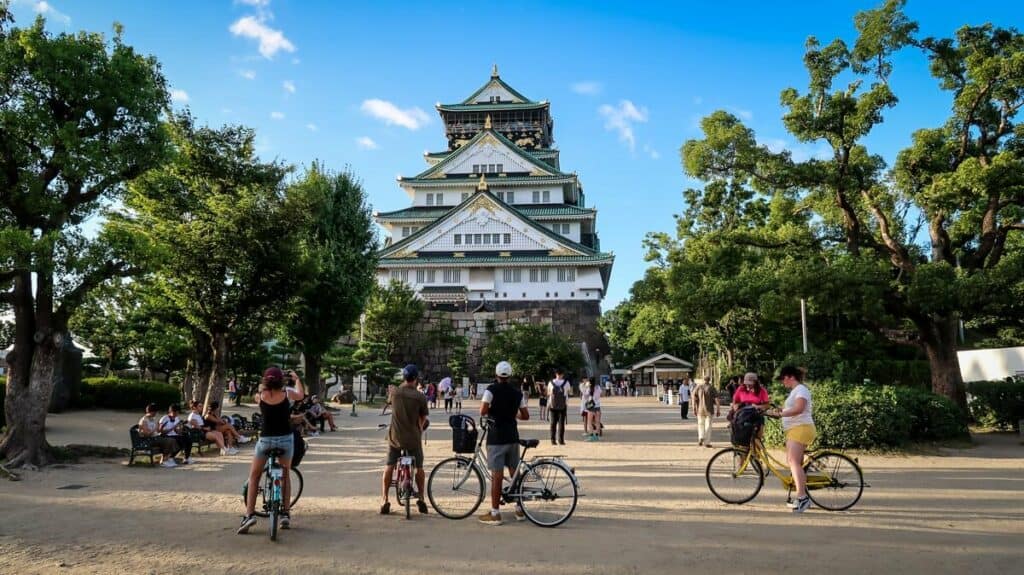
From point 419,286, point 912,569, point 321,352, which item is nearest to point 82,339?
point 321,352

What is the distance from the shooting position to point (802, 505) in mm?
7285

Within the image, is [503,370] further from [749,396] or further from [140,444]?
[140,444]

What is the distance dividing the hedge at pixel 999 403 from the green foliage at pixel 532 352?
79.3 ft

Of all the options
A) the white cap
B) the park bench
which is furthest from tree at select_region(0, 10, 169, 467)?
the white cap

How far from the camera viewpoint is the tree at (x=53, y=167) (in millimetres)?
10461

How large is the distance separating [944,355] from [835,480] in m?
10.4

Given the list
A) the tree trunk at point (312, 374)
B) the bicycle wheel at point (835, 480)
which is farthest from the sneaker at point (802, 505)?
the tree trunk at point (312, 374)

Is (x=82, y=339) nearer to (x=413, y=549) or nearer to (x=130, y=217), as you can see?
(x=130, y=217)

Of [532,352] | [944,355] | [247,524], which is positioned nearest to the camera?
[247,524]

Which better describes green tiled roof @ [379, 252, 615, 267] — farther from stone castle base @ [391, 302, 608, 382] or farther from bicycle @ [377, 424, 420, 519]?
bicycle @ [377, 424, 420, 519]

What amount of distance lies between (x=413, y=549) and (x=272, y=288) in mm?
12806

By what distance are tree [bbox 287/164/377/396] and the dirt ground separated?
45.1ft

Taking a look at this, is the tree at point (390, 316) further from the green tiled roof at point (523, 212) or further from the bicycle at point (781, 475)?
the bicycle at point (781, 475)

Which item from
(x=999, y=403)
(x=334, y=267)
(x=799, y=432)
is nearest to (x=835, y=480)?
(x=799, y=432)
